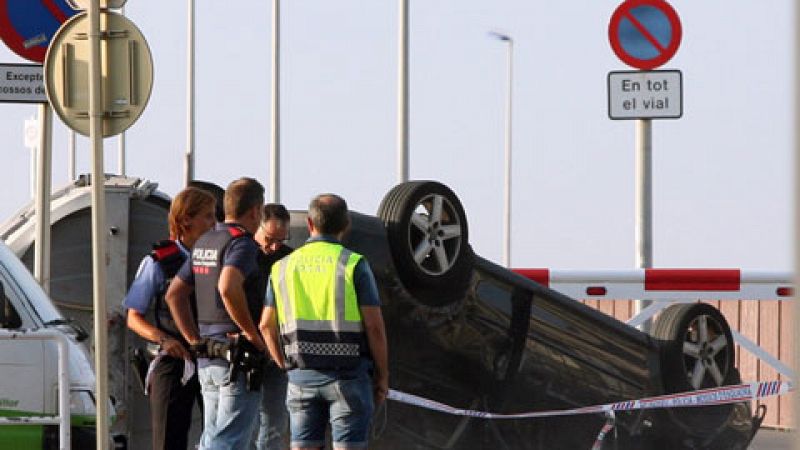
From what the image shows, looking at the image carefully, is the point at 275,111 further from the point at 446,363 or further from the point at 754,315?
the point at 446,363

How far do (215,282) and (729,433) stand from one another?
17.2 ft

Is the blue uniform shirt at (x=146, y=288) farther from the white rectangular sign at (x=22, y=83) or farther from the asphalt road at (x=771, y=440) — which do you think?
the asphalt road at (x=771, y=440)

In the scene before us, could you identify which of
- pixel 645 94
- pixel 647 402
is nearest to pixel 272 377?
pixel 647 402

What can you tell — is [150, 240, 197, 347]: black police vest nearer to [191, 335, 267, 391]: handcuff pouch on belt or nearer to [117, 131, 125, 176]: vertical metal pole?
→ [191, 335, 267, 391]: handcuff pouch on belt

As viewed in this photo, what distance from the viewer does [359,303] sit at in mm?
9508

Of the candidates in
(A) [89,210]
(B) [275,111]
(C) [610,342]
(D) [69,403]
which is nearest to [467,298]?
(C) [610,342]

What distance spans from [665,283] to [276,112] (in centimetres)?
2111

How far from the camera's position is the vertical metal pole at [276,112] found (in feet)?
111

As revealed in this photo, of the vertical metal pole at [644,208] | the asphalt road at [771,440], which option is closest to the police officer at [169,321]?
the vertical metal pole at [644,208]

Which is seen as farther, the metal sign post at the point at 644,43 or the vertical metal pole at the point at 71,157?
the vertical metal pole at the point at 71,157

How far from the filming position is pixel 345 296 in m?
9.50

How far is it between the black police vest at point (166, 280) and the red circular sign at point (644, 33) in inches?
210

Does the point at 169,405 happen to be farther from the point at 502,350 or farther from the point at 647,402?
the point at 647,402

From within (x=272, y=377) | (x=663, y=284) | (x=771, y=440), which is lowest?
(x=771, y=440)
